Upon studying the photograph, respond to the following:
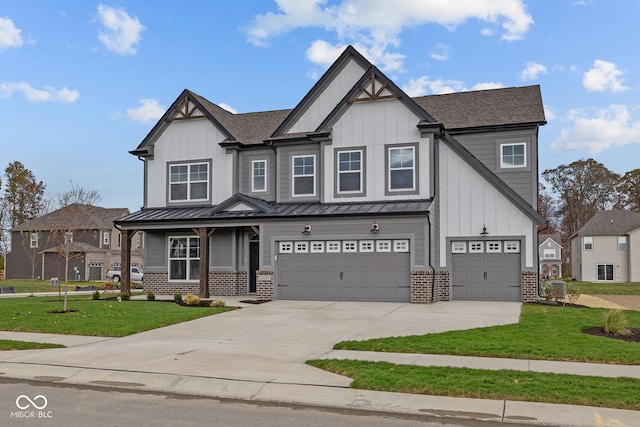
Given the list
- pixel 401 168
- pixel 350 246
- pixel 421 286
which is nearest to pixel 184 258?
pixel 350 246

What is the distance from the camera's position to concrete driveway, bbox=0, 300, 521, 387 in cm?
1021

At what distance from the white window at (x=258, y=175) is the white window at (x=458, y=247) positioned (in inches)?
341

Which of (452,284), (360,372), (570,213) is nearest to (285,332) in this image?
(360,372)

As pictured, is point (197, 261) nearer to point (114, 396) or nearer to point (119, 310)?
point (119, 310)

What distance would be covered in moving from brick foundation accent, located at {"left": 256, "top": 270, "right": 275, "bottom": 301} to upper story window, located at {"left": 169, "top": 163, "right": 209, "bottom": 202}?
18.4 ft

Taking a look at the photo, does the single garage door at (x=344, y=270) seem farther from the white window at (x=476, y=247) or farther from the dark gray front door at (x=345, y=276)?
the white window at (x=476, y=247)

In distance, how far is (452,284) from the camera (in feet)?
76.1

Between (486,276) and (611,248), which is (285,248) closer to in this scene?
(486,276)

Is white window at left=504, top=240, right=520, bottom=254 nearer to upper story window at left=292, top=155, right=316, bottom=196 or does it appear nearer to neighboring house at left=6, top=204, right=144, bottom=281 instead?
upper story window at left=292, top=155, right=316, bottom=196

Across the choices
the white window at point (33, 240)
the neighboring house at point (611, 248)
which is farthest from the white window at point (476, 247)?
the white window at point (33, 240)

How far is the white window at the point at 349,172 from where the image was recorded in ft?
77.8

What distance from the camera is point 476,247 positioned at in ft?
75.5

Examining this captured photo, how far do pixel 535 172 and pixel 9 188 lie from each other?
63.0 m

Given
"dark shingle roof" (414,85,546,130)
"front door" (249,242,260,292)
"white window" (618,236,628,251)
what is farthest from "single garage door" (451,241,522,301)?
"white window" (618,236,628,251)
